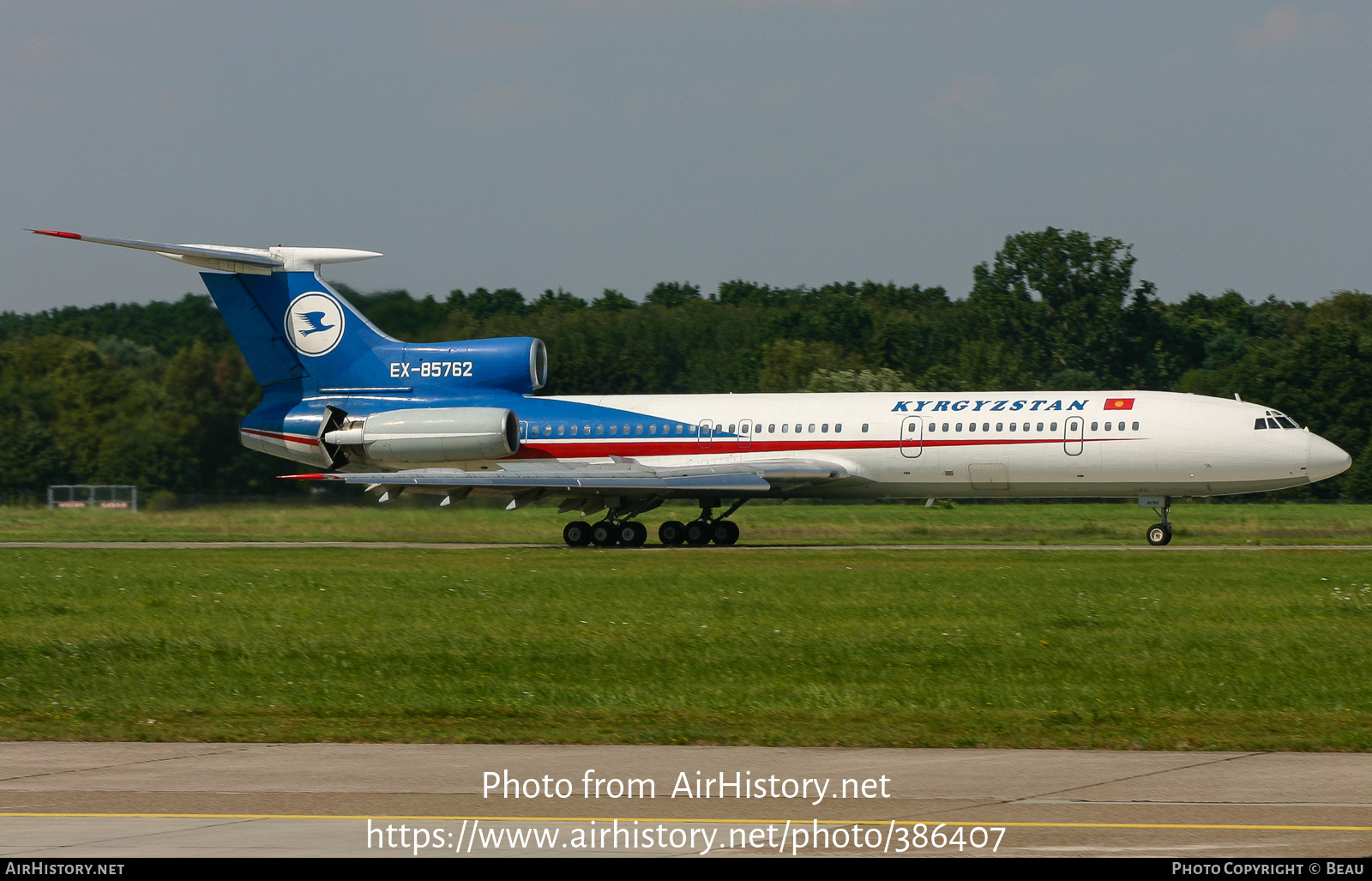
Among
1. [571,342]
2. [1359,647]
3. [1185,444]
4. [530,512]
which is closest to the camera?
[1359,647]

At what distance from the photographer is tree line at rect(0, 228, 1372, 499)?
54.1 meters

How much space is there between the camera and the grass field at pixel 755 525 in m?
41.9

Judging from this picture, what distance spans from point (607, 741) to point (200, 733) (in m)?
3.26

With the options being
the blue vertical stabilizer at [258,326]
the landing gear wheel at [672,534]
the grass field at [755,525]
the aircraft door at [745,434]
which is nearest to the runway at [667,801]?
the aircraft door at [745,434]

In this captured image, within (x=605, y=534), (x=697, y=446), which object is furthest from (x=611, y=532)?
(x=697, y=446)

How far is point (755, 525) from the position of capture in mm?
49406

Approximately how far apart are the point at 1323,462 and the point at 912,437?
882cm

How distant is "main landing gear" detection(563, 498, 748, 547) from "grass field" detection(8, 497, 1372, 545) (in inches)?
94.2

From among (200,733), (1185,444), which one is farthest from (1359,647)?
(1185,444)

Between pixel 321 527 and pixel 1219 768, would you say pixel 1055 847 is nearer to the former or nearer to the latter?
pixel 1219 768

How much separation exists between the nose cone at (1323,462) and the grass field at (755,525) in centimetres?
314

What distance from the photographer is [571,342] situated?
79.2 meters

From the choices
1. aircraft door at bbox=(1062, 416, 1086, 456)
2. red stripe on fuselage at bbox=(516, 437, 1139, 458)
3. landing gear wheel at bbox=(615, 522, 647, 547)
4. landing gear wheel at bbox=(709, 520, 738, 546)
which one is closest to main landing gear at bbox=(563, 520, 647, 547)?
landing gear wheel at bbox=(615, 522, 647, 547)

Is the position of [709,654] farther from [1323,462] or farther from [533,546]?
[533,546]
